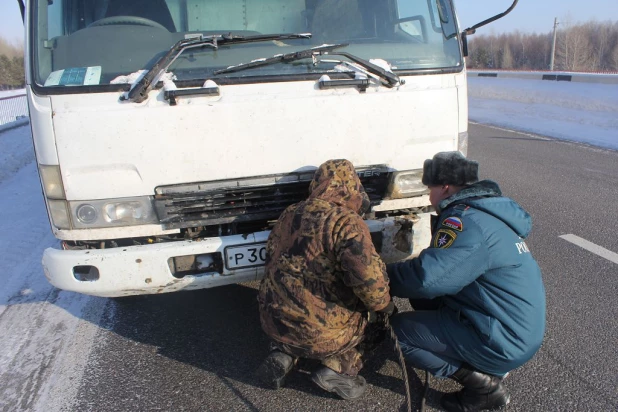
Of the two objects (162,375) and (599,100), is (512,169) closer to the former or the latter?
(162,375)

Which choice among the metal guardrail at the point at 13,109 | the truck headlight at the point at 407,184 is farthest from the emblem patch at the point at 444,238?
the metal guardrail at the point at 13,109

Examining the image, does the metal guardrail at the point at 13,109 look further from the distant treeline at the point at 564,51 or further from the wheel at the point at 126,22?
the distant treeline at the point at 564,51

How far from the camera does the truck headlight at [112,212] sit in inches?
113

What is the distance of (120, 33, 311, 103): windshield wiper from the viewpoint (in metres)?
2.77

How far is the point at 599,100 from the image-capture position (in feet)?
46.1

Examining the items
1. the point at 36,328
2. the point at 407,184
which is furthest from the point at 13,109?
the point at 407,184

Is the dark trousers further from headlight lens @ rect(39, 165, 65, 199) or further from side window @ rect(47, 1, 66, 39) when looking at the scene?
side window @ rect(47, 1, 66, 39)

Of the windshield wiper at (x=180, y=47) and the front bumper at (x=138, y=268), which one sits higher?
the windshield wiper at (x=180, y=47)

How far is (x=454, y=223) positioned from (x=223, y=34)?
1.81m

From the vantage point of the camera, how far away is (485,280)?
2438mm

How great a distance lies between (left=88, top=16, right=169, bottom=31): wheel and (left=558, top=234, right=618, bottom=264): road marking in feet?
13.1

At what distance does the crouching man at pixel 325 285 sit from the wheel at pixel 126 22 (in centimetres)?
160

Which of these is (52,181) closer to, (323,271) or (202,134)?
(202,134)

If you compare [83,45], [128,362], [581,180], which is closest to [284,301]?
[128,362]
